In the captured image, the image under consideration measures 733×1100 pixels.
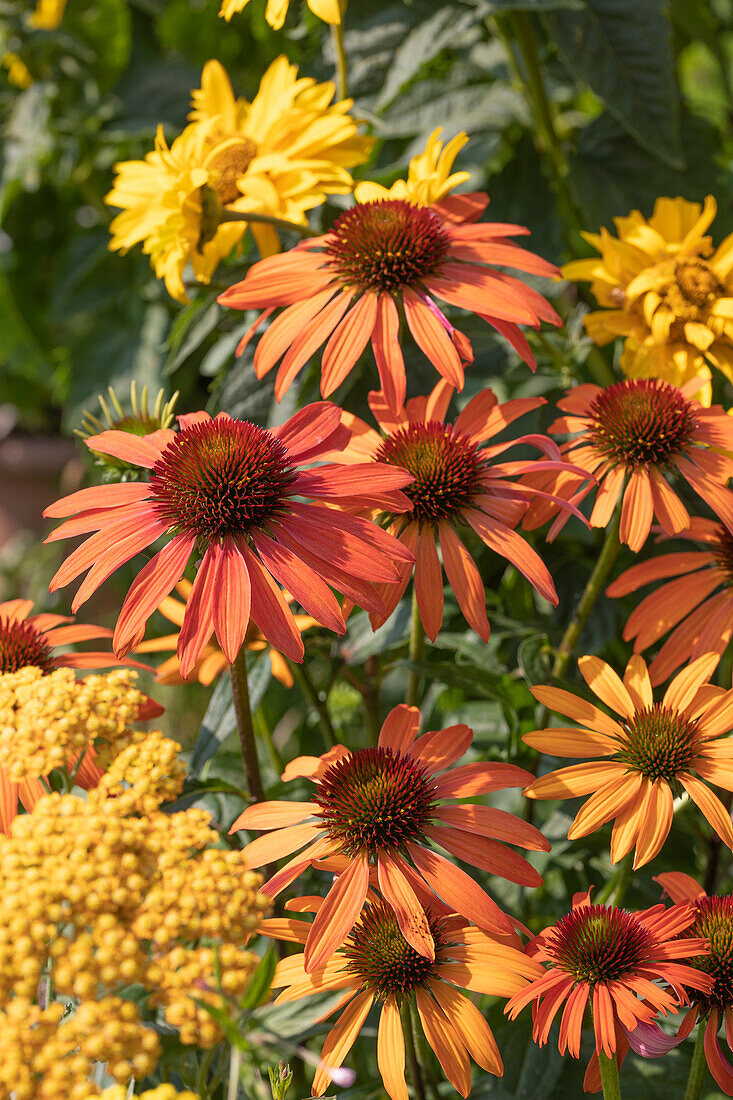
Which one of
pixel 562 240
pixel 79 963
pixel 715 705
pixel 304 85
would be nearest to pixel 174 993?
pixel 79 963

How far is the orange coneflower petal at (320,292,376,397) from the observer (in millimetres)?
547

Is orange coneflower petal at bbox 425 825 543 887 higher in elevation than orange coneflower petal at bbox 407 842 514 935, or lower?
higher

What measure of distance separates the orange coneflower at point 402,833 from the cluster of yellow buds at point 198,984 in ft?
0.28

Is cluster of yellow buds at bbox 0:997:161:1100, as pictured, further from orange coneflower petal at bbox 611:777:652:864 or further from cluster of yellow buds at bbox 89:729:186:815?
orange coneflower petal at bbox 611:777:652:864

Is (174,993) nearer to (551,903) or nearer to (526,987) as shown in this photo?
(526,987)

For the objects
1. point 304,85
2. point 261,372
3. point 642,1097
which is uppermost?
point 304,85

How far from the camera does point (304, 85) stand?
0.72 metres

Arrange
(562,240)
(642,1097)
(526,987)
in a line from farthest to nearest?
(562,240) < (642,1097) < (526,987)

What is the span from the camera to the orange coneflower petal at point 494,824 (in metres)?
0.45

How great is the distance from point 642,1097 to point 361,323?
0.43 m

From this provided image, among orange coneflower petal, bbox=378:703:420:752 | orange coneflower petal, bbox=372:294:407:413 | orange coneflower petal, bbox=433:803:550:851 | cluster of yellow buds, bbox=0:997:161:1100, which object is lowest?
cluster of yellow buds, bbox=0:997:161:1100

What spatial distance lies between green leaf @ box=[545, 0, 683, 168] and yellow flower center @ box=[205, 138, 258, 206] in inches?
11.1

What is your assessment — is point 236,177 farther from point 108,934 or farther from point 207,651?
point 108,934

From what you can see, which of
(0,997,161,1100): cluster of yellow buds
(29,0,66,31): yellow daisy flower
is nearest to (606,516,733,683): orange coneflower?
(0,997,161,1100): cluster of yellow buds
